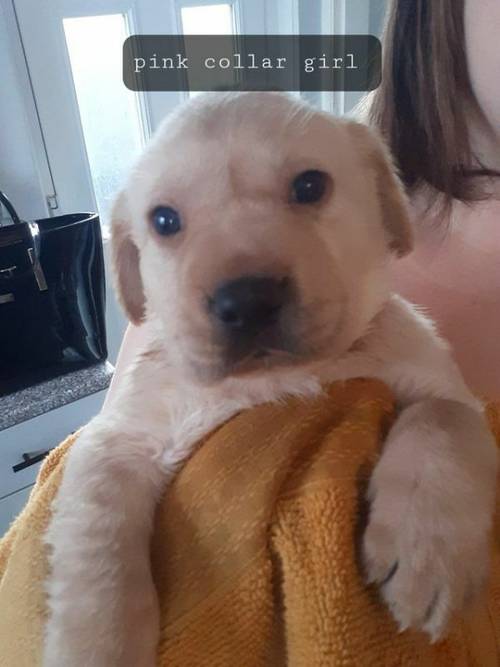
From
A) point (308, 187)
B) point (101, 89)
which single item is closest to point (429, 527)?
point (308, 187)

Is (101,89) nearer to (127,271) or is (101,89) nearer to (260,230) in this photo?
(127,271)

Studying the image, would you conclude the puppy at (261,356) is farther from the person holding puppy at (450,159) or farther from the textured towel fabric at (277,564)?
the person holding puppy at (450,159)

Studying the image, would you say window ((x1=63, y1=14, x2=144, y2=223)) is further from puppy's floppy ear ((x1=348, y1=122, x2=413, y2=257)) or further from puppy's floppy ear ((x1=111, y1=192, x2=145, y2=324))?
puppy's floppy ear ((x1=348, y1=122, x2=413, y2=257))

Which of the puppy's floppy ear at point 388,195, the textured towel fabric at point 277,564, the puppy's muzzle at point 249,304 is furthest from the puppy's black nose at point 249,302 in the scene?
the puppy's floppy ear at point 388,195

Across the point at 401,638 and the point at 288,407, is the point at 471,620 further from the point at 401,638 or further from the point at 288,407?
the point at 288,407

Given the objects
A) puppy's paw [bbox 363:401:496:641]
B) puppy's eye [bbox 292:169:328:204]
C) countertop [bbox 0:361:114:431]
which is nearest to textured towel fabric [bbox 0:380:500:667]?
puppy's paw [bbox 363:401:496:641]

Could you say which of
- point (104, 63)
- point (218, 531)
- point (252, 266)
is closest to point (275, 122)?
point (252, 266)
